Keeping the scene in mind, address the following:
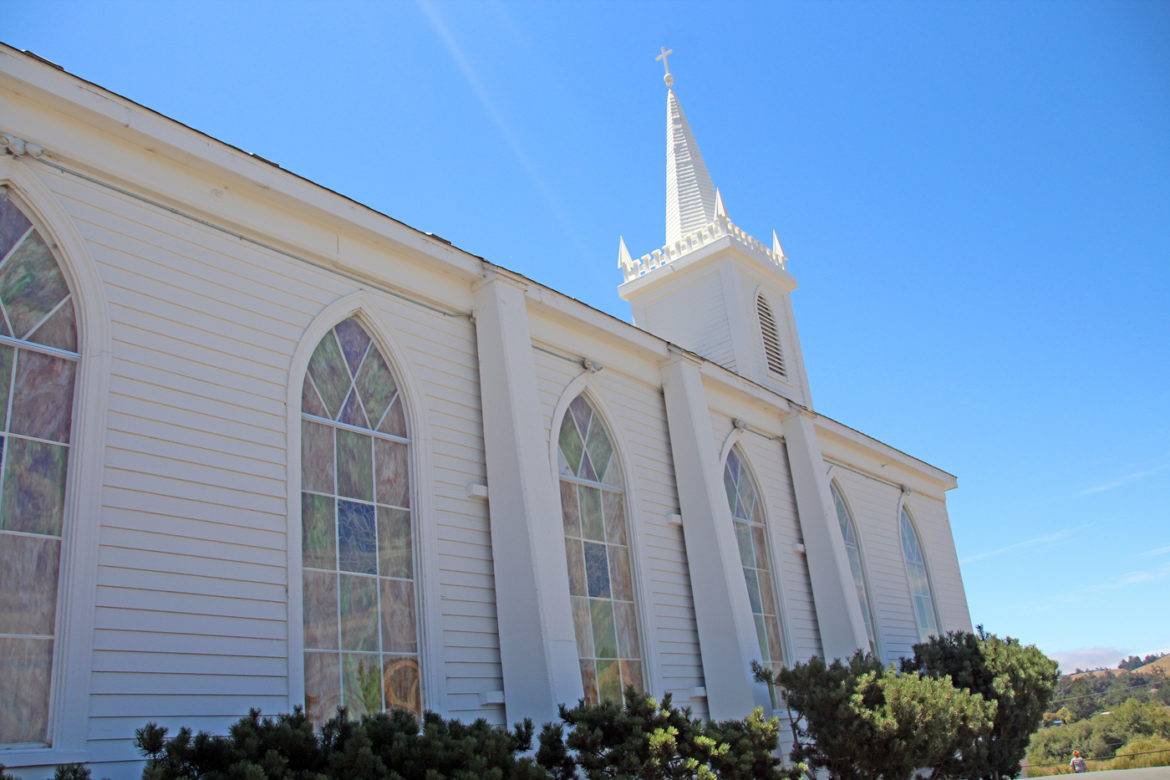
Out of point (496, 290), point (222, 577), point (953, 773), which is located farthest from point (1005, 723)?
point (222, 577)

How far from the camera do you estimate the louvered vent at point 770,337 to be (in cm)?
2278

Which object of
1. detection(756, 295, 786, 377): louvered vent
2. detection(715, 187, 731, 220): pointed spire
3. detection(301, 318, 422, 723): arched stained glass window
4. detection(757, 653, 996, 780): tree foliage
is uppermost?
detection(715, 187, 731, 220): pointed spire

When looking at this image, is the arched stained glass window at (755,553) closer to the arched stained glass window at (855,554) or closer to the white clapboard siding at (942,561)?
the arched stained glass window at (855,554)

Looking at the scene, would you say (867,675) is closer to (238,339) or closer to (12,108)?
(238,339)

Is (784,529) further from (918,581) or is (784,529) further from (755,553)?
(918,581)

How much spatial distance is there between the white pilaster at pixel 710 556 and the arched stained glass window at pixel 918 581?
889cm

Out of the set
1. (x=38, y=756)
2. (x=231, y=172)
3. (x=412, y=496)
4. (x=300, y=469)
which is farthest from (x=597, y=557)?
(x=38, y=756)

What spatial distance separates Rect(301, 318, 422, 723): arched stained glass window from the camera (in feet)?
29.7

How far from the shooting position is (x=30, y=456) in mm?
7477

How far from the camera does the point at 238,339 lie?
9.28 metres

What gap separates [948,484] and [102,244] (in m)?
21.7

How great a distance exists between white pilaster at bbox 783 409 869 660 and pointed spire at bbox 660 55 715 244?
7.36 m

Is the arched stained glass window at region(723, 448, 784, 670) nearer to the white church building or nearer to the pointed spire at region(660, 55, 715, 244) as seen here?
the white church building

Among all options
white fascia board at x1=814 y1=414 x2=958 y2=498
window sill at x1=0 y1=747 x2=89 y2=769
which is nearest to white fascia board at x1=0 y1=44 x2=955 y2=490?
window sill at x1=0 y1=747 x2=89 y2=769
